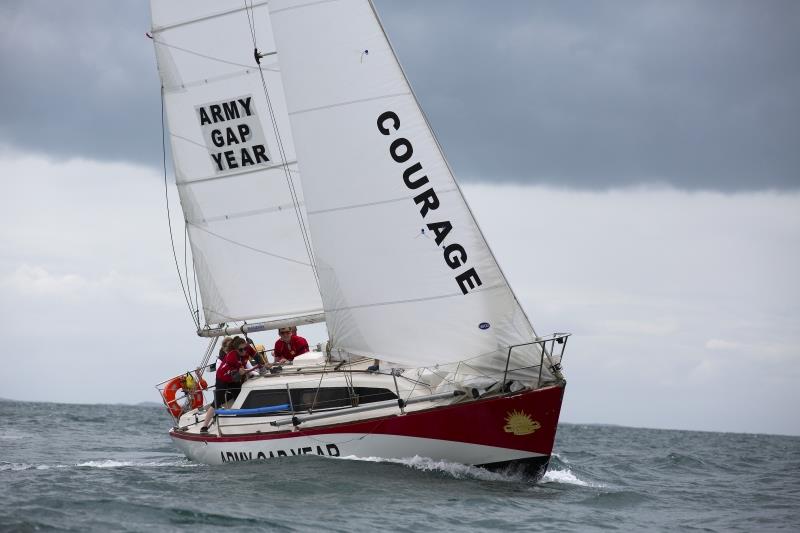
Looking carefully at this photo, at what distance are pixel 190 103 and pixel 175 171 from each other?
A: 1.47 meters

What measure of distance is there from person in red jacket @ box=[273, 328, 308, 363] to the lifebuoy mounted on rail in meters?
2.25

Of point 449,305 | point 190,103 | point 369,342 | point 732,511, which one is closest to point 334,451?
point 369,342

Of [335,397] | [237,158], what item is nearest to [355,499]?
[335,397]

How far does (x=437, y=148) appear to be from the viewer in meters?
16.6

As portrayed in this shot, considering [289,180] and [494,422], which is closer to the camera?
[494,422]

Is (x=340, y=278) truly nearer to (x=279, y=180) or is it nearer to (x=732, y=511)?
(x=279, y=180)

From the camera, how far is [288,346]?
2094 cm

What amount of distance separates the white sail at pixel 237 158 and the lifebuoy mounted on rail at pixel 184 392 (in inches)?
80.6

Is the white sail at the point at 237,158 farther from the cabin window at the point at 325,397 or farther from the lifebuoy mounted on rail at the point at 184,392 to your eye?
the cabin window at the point at 325,397

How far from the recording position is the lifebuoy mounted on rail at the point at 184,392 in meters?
22.0

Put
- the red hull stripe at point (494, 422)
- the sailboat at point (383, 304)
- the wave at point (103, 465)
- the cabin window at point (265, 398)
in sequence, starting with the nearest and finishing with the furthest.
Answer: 1. the red hull stripe at point (494, 422)
2. the sailboat at point (383, 304)
3. the cabin window at point (265, 398)
4. the wave at point (103, 465)

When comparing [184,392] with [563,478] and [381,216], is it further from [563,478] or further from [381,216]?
[563,478]

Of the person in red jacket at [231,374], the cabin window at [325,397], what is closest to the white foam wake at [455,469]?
the cabin window at [325,397]

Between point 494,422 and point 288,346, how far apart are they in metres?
6.21
